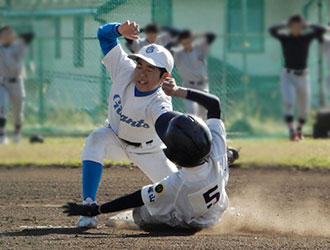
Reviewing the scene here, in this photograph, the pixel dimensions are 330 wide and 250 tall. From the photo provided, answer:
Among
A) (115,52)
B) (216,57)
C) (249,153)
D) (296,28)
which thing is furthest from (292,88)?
(115,52)

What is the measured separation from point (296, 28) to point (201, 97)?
873cm

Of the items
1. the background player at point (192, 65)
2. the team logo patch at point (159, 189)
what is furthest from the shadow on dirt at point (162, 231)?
the background player at point (192, 65)

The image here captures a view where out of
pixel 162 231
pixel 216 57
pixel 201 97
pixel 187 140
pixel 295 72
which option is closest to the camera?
pixel 187 140

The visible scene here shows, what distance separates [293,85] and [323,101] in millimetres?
2366

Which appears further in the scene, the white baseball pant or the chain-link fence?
the chain-link fence

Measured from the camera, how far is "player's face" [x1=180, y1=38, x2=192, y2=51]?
1313 cm

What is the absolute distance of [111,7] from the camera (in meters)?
8.09

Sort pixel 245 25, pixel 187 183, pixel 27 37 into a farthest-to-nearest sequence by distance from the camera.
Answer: pixel 245 25 → pixel 27 37 → pixel 187 183

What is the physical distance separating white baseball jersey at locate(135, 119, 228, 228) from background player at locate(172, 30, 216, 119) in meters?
6.35

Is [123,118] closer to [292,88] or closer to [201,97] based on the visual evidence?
[201,97]

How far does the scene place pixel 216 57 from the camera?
16.1 m

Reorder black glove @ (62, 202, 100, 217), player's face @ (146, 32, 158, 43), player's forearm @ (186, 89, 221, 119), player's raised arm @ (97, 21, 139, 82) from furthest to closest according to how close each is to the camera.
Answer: player's face @ (146, 32, 158, 43) < player's raised arm @ (97, 21, 139, 82) < player's forearm @ (186, 89, 221, 119) < black glove @ (62, 202, 100, 217)

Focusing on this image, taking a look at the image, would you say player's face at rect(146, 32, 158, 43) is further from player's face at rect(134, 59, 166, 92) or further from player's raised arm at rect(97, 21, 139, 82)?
player's face at rect(134, 59, 166, 92)

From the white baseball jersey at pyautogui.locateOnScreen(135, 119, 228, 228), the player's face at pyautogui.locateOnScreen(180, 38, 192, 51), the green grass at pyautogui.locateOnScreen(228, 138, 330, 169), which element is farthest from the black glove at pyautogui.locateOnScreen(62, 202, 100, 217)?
the player's face at pyautogui.locateOnScreen(180, 38, 192, 51)
